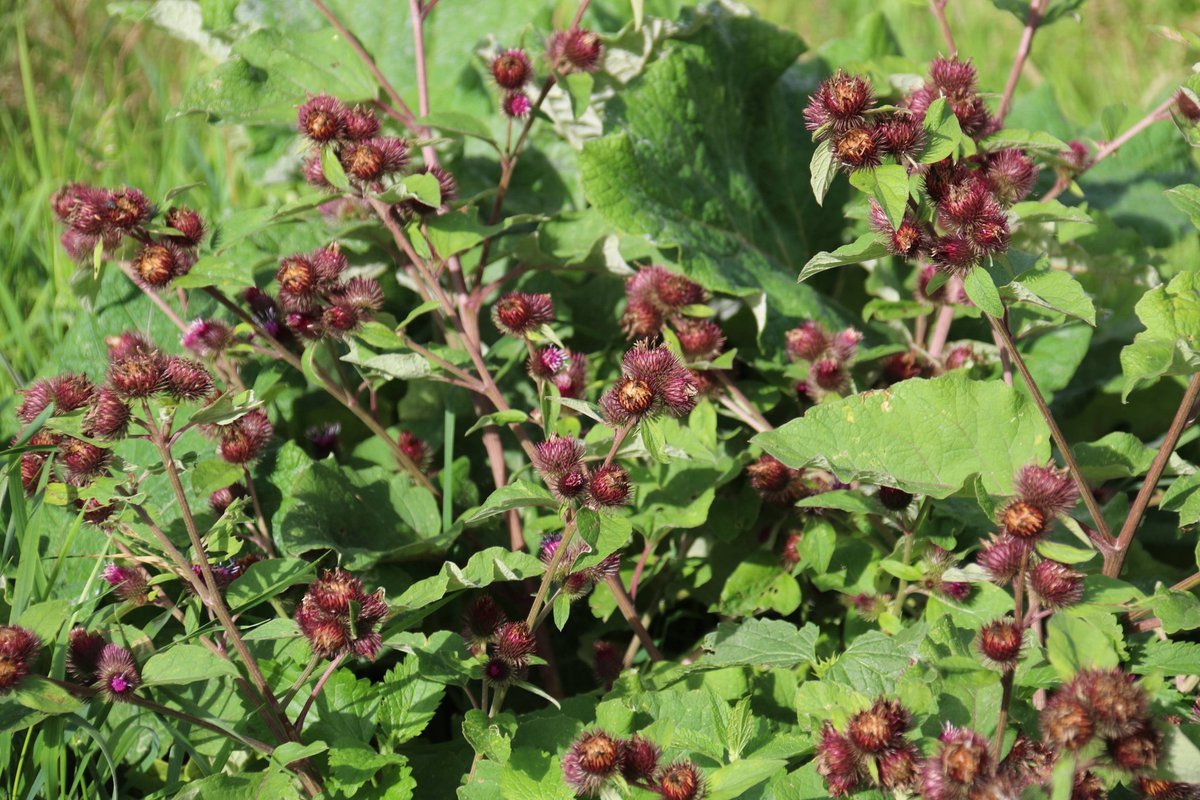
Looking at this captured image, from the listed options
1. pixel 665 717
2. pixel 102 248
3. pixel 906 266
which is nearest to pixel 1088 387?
pixel 906 266

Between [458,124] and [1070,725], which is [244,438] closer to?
[458,124]

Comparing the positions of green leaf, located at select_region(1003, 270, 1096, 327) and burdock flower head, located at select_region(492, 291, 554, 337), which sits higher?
green leaf, located at select_region(1003, 270, 1096, 327)

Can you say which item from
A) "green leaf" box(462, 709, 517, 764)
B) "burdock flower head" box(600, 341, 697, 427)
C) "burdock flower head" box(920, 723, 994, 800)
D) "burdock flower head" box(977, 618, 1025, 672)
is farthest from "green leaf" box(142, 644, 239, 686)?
"burdock flower head" box(977, 618, 1025, 672)

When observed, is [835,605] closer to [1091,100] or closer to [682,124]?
[682,124]

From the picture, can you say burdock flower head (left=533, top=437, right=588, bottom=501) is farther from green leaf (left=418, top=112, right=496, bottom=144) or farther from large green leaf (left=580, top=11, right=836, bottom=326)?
green leaf (left=418, top=112, right=496, bottom=144)

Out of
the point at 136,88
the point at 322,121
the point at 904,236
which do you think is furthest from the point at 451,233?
the point at 136,88

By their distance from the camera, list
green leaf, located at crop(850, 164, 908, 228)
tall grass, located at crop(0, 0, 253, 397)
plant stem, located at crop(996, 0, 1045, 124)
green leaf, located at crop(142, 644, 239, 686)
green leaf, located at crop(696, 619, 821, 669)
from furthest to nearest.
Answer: tall grass, located at crop(0, 0, 253, 397) < plant stem, located at crop(996, 0, 1045, 124) < green leaf, located at crop(696, 619, 821, 669) < green leaf, located at crop(142, 644, 239, 686) < green leaf, located at crop(850, 164, 908, 228)

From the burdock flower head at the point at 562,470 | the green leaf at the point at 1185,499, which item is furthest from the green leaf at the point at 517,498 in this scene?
the green leaf at the point at 1185,499
